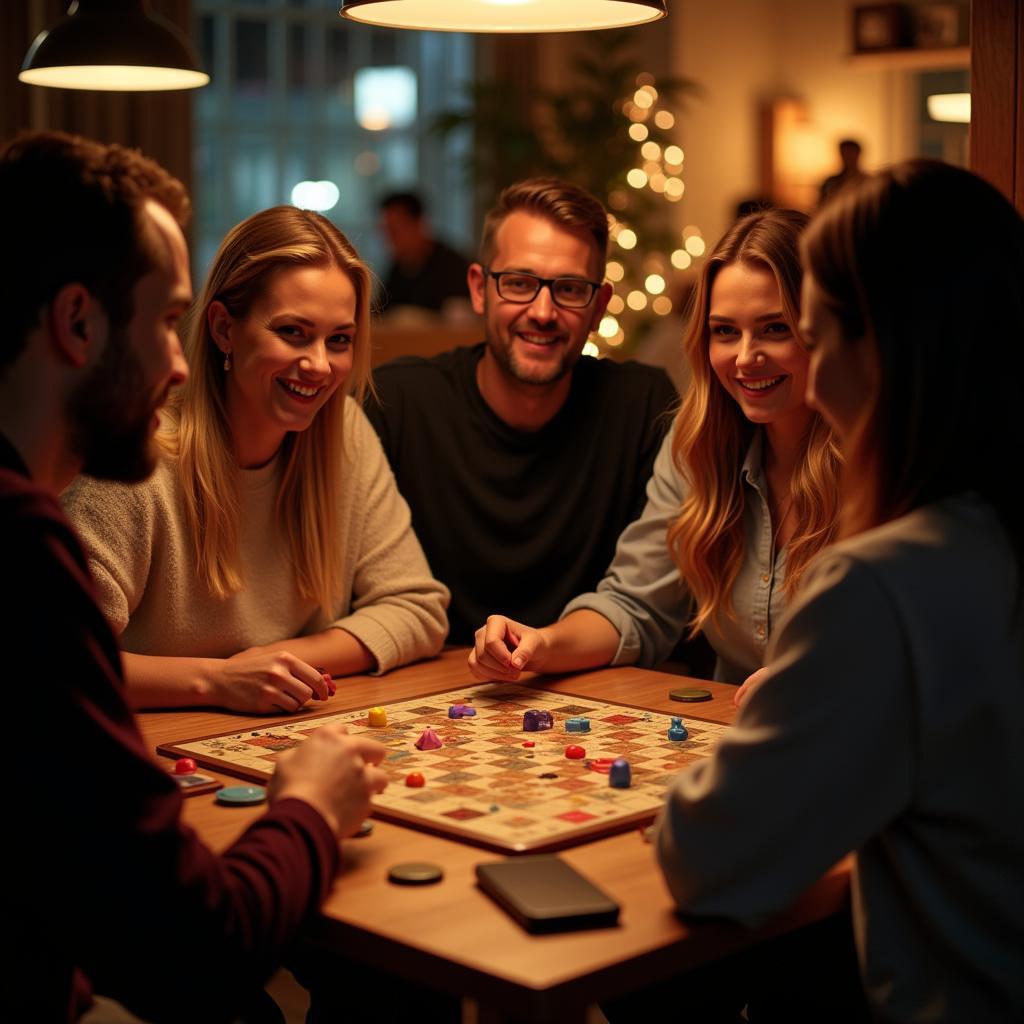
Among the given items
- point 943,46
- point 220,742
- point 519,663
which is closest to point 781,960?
point 519,663

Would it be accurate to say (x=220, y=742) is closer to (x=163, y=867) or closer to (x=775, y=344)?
(x=163, y=867)

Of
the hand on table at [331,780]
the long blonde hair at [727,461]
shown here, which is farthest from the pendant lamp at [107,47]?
the hand on table at [331,780]

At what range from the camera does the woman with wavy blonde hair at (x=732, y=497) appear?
255 cm

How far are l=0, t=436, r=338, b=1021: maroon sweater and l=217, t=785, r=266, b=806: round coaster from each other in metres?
0.42

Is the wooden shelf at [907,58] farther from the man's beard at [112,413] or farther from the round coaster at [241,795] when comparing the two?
the man's beard at [112,413]

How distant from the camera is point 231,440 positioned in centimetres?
257

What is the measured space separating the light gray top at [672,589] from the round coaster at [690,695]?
22 centimetres

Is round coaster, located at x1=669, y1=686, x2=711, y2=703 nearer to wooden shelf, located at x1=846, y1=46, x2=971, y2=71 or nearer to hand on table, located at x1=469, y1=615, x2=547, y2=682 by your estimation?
hand on table, located at x1=469, y1=615, x2=547, y2=682

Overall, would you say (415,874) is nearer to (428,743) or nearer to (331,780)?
(331,780)

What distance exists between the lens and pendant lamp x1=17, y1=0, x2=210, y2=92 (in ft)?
10.4

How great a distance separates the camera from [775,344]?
258 cm

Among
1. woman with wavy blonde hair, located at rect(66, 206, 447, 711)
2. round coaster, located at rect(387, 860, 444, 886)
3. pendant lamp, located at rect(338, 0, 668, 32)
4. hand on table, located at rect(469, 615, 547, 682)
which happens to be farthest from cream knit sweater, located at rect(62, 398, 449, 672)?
round coaster, located at rect(387, 860, 444, 886)

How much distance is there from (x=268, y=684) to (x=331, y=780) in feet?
2.19

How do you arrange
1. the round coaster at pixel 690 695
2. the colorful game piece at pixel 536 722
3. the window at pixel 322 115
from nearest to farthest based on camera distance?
the colorful game piece at pixel 536 722
the round coaster at pixel 690 695
the window at pixel 322 115
